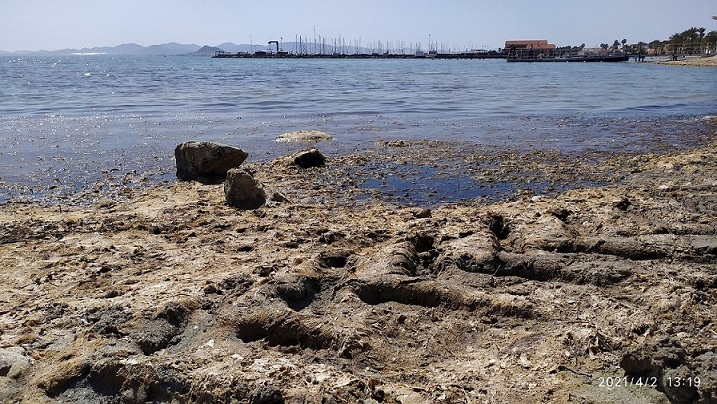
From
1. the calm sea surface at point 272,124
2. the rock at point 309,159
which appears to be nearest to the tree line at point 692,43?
the calm sea surface at point 272,124

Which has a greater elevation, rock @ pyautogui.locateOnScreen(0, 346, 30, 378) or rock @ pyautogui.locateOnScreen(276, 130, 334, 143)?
rock @ pyautogui.locateOnScreen(276, 130, 334, 143)

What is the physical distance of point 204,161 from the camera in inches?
390

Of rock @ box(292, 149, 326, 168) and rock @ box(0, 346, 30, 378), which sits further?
rock @ box(292, 149, 326, 168)

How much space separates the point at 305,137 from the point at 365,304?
10.3 metres

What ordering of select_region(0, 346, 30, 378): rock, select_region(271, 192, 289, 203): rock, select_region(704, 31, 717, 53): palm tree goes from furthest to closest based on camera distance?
1. select_region(704, 31, 717, 53): palm tree
2. select_region(271, 192, 289, 203): rock
3. select_region(0, 346, 30, 378): rock

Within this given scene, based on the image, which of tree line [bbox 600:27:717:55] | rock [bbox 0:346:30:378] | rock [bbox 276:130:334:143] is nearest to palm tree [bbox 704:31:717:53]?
tree line [bbox 600:27:717:55]

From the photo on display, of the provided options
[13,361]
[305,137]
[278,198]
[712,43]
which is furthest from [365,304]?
[712,43]

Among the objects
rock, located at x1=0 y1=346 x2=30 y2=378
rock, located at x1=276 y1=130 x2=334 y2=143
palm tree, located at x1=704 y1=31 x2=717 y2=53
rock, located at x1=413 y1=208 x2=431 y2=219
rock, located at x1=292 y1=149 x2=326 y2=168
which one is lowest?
rock, located at x1=0 y1=346 x2=30 y2=378

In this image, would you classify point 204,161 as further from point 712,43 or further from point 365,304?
point 712,43

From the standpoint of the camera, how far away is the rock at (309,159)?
10719mm

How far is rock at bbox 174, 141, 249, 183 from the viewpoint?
992 centimetres

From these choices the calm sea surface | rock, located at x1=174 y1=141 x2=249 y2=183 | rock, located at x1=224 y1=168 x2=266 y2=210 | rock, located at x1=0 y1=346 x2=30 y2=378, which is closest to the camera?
rock, located at x1=0 y1=346 x2=30 y2=378

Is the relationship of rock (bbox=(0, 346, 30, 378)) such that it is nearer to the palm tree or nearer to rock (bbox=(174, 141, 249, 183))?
rock (bbox=(174, 141, 249, 183))

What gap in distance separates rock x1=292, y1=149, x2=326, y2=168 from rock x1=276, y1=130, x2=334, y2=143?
10.7 feet
